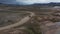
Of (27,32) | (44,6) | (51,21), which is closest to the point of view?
(27,32)

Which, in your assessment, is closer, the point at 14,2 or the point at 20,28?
the point at 20,28

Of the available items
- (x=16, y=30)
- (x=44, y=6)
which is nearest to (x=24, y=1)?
(x=44, y=6)

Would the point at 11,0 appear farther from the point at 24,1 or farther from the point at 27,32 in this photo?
the point at 27,32

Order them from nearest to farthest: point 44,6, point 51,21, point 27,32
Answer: point 27,32 → point 51,21 → point 44,6

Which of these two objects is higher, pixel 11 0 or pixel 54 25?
pixel 11 0

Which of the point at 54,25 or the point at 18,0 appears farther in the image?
the point at 18,0

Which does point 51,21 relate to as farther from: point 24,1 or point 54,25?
point 24,1

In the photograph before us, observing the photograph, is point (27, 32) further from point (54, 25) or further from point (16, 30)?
Answer: point (54, 25)

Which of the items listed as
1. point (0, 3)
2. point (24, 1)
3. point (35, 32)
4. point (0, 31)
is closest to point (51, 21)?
point (35, 32)

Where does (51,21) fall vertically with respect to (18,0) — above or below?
below
